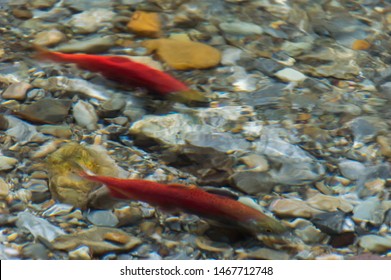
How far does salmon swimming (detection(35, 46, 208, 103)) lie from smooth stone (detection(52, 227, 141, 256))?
1.13 meters

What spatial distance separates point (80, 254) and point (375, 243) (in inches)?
56.1

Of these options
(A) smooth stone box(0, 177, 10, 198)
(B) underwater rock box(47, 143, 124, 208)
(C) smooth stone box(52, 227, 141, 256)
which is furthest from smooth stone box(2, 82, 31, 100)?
(C) smooth stone box(52, 227, 141, 256)

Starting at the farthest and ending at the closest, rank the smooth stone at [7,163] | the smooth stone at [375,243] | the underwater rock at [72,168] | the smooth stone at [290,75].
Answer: the smooth stone at [290,75] < the smooth stone at [7,163] < the underwater rock at [72,168] < the smooth stone at [375,243]

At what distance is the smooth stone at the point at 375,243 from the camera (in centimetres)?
332

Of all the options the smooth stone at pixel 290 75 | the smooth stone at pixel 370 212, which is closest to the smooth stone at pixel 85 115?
the smooth stone at pixel 290 75

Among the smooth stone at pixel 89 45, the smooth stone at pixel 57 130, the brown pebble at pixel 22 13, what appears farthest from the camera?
the brown pebble at pixel 22 13

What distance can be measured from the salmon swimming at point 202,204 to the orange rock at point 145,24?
5.30ft

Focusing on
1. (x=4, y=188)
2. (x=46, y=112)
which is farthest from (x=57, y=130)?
(x=4, y=188)

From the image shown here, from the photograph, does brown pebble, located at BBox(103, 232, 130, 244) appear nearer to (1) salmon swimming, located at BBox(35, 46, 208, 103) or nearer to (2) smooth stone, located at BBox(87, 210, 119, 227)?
(2) smooth stone, located at BBox(87, 210, 119, 227)

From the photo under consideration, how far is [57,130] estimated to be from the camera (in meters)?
3.94

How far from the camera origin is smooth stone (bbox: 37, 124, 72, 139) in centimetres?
392

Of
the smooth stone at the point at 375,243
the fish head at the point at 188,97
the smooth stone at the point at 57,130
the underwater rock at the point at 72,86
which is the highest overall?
the fish head at the point at 188,97

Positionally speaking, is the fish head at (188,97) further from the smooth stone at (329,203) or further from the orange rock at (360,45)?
the orange rock at (360,45)

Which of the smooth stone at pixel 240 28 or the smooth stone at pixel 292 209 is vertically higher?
the smooth stone at pixel 240 28
